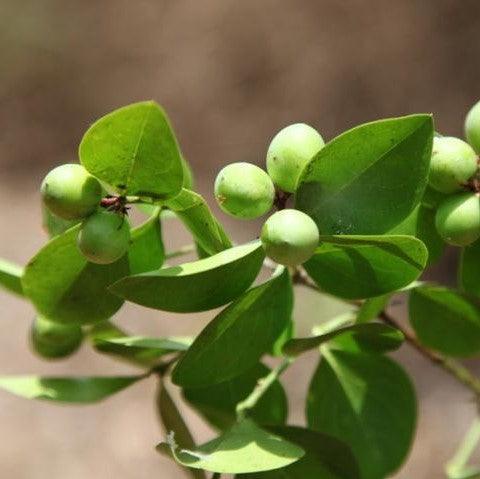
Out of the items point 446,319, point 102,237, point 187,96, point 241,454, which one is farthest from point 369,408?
point 187,96

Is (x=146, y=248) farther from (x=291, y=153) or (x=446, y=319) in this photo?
(x=446, y=319)

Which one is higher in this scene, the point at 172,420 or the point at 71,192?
the point at 71,192

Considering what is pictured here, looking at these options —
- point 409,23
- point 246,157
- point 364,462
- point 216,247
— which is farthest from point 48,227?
point 409,23

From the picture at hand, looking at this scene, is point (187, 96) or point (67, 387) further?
point (187, 96)

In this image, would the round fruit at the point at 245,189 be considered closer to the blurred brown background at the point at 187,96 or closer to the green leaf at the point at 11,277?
the green leaf at the point at 11,277

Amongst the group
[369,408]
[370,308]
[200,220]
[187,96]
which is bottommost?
[187,96]

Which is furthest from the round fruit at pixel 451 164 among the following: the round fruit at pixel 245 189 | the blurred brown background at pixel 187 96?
the blurred brown background at pixel 187 96
